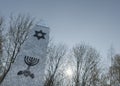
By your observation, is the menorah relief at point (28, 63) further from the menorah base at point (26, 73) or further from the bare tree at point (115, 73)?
the bare tree at point (115, 73)

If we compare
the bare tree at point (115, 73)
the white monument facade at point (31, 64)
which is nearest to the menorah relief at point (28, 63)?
the white monument facade at point (31, 64)

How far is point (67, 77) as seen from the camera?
20.9 m

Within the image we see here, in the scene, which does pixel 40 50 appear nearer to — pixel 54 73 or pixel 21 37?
pixel 21 37

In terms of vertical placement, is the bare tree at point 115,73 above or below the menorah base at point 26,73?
below

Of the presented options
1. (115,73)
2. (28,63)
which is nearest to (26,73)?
(28,63)

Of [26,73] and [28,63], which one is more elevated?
[28,63]

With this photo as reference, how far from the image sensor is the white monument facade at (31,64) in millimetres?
6984

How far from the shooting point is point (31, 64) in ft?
23.8

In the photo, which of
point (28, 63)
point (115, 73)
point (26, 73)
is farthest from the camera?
point (115, 73)

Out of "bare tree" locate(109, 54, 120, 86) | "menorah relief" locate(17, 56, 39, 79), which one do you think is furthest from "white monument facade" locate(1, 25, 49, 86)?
"bare tree" locate(109, 54, 120, 86)

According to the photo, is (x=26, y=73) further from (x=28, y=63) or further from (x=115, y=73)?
(x=115, y=73)

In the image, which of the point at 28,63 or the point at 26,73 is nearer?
the point at 26,73

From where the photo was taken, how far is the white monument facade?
22.9 ft

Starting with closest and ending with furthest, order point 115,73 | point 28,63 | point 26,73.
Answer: point 26,73 < point 28,63 < point 115,73
